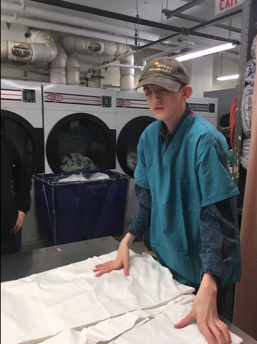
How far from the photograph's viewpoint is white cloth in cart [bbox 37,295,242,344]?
784 millimetres

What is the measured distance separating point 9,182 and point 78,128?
12.2 feet

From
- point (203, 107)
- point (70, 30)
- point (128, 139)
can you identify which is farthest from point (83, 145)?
point (203, 107)

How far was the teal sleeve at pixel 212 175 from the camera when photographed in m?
0.96

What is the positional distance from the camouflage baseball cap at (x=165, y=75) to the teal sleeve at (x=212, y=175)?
0.69ft

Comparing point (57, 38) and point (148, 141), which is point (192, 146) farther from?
point (57, 38)

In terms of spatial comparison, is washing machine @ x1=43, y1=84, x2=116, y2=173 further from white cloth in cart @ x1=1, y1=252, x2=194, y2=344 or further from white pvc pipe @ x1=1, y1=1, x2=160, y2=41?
white cloth in cart @ x1=1, y1=252, x2=194, y2=344

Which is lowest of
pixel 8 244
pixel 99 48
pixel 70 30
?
pixel 8 244

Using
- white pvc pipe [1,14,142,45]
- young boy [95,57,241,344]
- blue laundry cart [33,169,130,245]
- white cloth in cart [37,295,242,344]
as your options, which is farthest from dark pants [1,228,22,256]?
white pvc pipe [1,14,142,45]

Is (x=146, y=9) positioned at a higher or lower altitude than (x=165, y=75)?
higher

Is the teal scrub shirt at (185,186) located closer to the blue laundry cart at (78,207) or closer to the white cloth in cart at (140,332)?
the white cloth in cart at (140,332)

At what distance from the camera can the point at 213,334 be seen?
0.81 m

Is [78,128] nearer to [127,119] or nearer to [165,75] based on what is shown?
[127,119]

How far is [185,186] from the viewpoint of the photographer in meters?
1.09

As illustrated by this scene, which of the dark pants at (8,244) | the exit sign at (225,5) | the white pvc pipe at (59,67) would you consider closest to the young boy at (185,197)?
the dark pants at (8,244)
